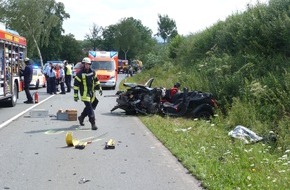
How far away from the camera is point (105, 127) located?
41.6 feet

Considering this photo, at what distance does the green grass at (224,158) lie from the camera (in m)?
6.50

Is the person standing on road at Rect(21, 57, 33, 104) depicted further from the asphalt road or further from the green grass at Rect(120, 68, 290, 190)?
the green grass at Rect(120, 68, 290, 190)

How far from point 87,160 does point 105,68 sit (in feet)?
75.9

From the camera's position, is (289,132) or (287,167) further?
(289,132)

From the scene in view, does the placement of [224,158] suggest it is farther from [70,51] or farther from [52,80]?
[70,51]

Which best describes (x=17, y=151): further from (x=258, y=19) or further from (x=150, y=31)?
(x=150, y=31)

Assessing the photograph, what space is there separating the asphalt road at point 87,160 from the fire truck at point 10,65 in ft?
13.6

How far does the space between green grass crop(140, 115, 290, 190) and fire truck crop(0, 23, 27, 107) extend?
716 cm

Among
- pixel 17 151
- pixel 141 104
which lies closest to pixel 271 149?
pixel 17 151

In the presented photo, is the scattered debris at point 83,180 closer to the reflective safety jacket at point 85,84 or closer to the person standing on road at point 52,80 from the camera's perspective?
the reflective safety jacket at point 85,84

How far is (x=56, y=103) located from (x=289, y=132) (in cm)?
1193

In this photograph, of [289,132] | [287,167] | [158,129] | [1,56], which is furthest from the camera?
[1,56]

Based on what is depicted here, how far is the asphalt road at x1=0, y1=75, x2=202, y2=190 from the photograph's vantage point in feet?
22.1

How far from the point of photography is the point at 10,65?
17.8 m
